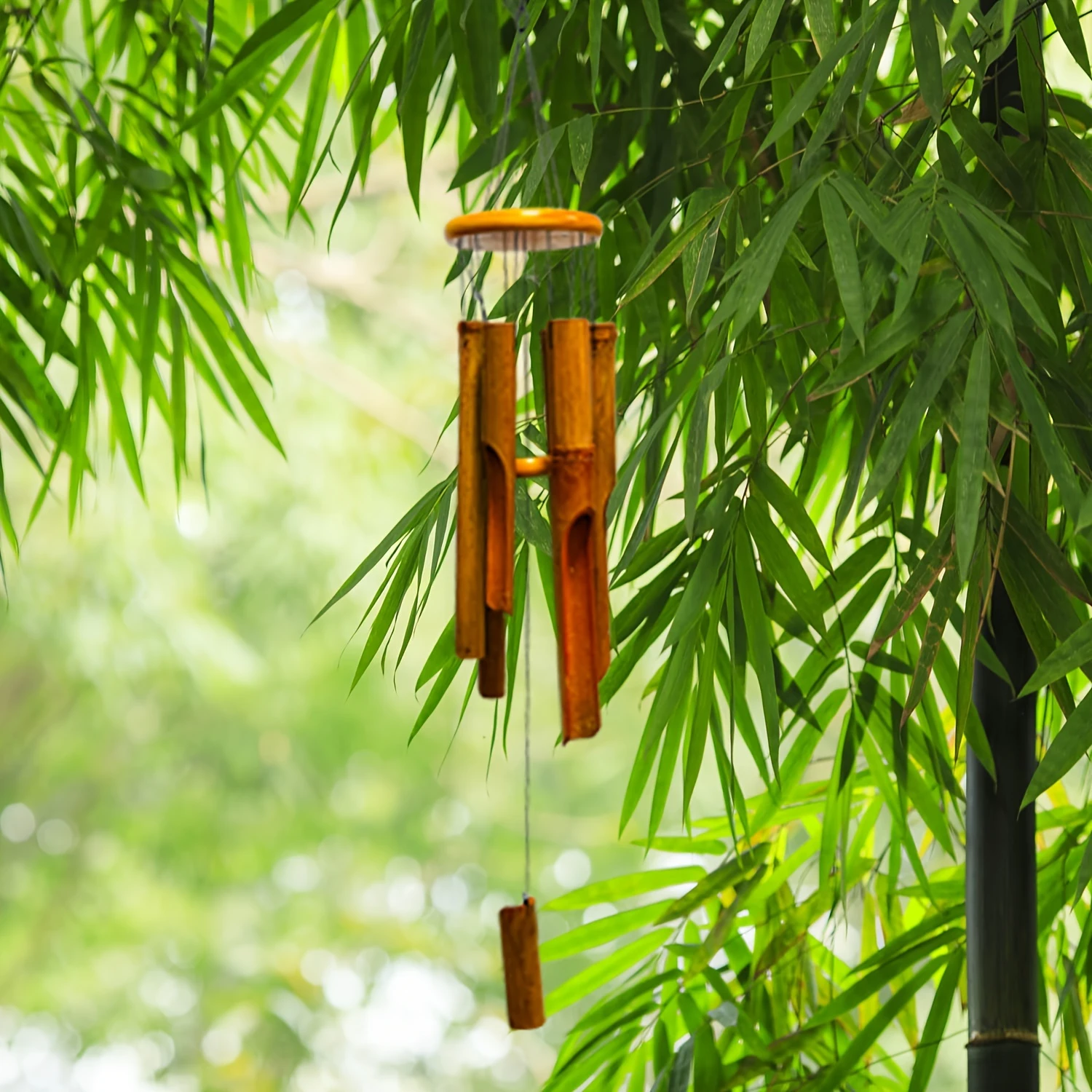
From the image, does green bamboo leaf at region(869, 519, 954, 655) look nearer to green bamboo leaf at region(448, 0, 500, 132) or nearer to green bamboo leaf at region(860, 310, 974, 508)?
green bamboo leaf at region(860, 310, 974, 508)

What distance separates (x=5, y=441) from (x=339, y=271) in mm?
1237

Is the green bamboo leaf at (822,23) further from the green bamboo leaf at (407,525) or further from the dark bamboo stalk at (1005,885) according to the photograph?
the green bamboo leaf at (407,525)

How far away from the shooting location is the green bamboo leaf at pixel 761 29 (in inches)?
37.3

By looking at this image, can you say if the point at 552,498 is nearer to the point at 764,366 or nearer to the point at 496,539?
the point at 496,539

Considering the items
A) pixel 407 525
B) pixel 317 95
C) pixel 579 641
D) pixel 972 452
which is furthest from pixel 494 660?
pixel 317 95

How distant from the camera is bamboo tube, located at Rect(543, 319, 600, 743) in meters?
0.68

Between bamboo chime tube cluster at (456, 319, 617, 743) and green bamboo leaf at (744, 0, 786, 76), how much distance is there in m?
0.37

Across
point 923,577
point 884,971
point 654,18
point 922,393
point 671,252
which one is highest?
point 654,18

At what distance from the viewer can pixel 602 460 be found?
702 mm

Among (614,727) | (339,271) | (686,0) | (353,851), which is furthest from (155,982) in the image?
(686,0)

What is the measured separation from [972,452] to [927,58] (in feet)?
0.93

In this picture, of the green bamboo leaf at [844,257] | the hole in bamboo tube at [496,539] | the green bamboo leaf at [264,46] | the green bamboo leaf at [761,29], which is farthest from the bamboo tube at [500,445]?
the green bamboo leaf at [264,46]

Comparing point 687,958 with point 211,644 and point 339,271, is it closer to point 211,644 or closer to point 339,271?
point 211,644

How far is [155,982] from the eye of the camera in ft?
15.1
